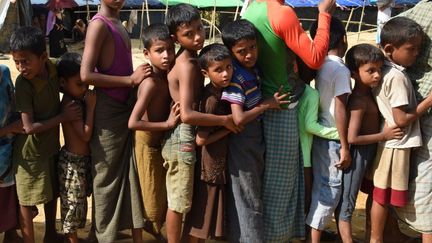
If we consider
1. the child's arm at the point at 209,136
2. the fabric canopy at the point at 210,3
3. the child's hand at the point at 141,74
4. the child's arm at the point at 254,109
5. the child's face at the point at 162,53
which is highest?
the fabric canopy at the point at 210,3

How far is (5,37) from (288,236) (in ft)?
46.0

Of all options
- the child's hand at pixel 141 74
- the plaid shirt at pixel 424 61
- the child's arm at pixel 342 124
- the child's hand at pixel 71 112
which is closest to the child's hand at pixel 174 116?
the child's hand at pixel 141 74

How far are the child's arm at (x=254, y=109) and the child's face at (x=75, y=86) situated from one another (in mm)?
944

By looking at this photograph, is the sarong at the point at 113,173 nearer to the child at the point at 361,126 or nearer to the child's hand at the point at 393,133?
the child at the point at 361,126

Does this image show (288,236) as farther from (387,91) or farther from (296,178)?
(387,91)

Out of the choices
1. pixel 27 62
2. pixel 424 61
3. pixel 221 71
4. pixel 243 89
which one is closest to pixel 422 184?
pixel 424 61

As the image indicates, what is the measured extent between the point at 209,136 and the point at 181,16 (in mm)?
686

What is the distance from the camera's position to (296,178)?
3.20 metres

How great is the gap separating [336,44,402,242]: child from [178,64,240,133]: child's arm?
81cm

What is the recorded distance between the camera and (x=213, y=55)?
280 cm

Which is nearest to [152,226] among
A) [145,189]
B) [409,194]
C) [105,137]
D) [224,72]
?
[145,189]

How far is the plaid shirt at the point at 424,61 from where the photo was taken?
3148 mm

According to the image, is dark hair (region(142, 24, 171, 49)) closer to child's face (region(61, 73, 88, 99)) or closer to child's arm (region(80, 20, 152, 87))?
child's arm (region(80, 20, 152, 87))

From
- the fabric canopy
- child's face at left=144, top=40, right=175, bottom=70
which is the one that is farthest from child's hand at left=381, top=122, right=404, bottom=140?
the fabric canopy
